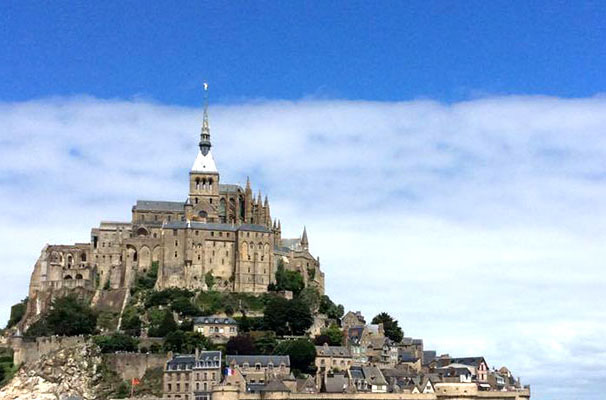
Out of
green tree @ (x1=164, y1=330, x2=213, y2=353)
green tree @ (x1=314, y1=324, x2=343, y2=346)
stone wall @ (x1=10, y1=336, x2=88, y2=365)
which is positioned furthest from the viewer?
green tree @ (x1=314, y1=324, x2=343, y2=346)

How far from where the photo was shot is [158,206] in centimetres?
10512

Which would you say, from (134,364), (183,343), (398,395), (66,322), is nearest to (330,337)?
(183,343)

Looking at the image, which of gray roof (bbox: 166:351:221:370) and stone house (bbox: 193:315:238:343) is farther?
stone house (bbox: 193:315:238:343)

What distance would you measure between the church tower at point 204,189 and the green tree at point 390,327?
18.7 m

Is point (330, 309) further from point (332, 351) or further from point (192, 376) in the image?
point (192, 376)

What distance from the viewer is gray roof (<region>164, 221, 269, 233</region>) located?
9862cm

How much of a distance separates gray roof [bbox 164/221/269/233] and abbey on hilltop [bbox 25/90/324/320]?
0.31 ft

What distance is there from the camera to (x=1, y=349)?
311ft

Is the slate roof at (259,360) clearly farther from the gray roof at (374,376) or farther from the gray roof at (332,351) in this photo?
the gray roof at (374,376)

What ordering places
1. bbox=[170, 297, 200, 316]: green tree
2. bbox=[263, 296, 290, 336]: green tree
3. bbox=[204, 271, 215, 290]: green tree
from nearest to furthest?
1. bbox=[263, 296, 290, 336]: green tree
2. bbox=[170, 297, 200, 316]: green tree
3. bbox=[204, 271, 215, 290]: green tree

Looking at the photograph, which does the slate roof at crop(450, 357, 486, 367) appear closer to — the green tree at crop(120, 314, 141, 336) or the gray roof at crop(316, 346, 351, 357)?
the gray roof at crop(316, 346, 351, 357)

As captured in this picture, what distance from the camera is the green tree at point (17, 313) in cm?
10214

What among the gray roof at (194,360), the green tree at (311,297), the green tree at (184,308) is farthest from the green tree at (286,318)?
the gray roof at (194,360)

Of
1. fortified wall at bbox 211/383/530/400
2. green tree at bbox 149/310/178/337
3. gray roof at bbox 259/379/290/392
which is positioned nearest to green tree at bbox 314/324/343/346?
fortified wall at bbox 211/383/530/400
